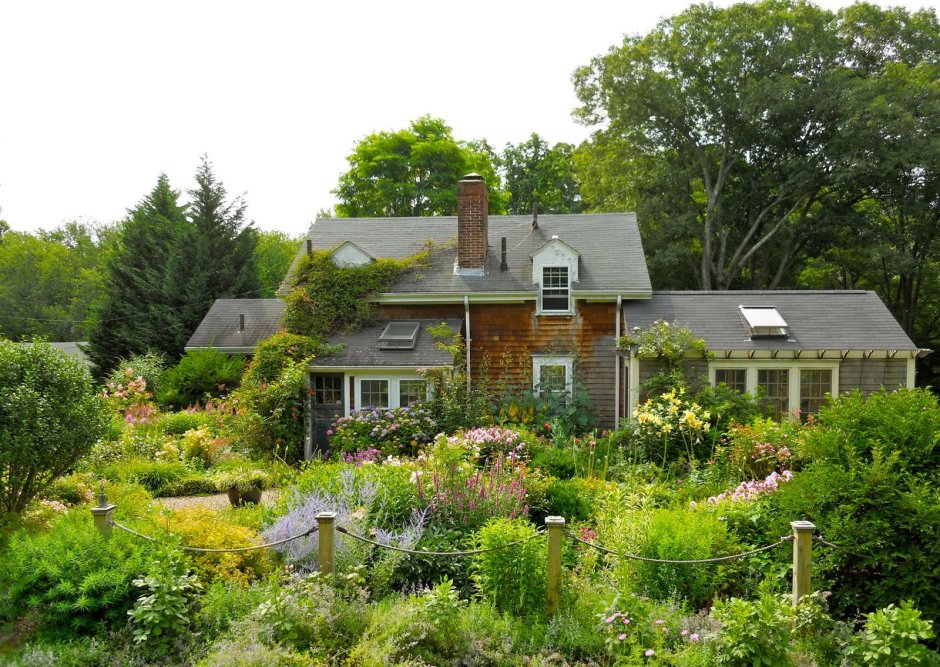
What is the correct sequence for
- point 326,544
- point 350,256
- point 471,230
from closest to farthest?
point 326,544 < point 350,256 < point 471,230

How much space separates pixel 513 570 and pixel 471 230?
12.2m

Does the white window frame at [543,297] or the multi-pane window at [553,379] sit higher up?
the white window frame at [543,297]

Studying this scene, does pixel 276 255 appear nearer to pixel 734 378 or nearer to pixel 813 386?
pixel 734 378

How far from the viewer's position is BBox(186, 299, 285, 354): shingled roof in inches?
721

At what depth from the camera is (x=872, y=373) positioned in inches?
535

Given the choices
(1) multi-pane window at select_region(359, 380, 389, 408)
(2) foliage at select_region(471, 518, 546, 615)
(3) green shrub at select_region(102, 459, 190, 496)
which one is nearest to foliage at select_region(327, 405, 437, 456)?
(1) multi-pane window at select_region(359, 380, 389, 408)

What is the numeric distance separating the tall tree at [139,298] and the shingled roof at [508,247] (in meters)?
9.02

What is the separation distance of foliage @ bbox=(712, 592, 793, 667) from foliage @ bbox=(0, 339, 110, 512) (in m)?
7.03

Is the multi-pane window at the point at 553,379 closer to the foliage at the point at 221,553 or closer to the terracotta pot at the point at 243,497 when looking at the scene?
the terracotta pot at the point at 243,497

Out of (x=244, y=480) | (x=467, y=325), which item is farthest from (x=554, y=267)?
(x=244, y=480)

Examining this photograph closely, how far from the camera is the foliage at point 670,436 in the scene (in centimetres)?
1066

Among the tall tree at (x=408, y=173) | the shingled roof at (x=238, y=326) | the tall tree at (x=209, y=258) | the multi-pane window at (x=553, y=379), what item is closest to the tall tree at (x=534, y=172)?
the tall tree at (x=408, y=173)

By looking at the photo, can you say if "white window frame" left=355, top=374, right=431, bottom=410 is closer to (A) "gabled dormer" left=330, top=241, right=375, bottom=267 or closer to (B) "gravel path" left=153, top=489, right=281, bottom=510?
(A) "gabled dormer" left=330, top=241, right=375, bottom=267

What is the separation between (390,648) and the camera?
4.69 m
